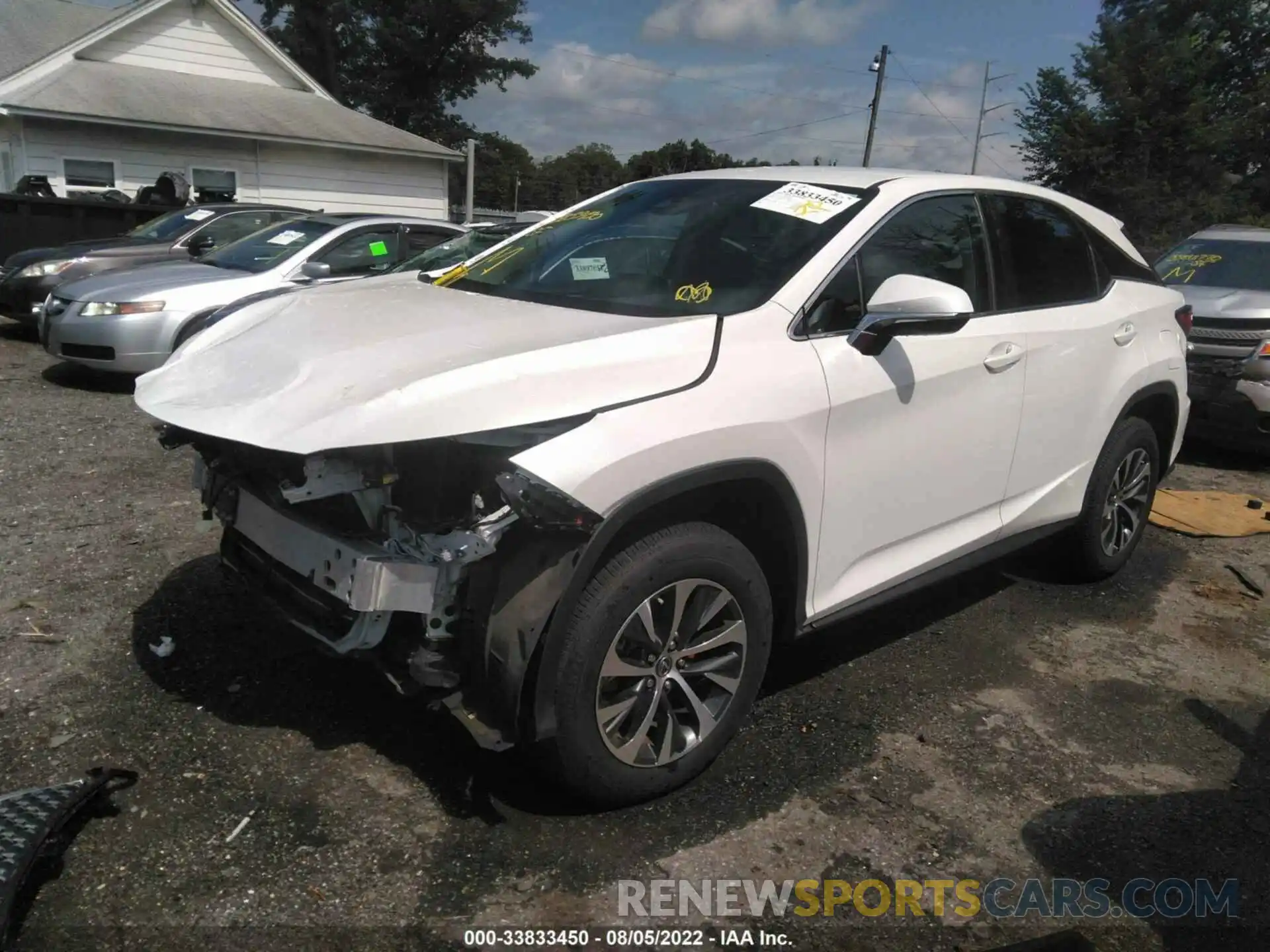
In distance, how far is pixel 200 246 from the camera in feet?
31.4

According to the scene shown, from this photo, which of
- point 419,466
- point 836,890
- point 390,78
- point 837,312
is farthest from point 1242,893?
point 390,78

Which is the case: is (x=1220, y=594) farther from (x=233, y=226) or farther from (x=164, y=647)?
(x=233, y=226)

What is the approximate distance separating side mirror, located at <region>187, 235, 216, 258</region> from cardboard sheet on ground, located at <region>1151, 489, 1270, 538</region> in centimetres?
819

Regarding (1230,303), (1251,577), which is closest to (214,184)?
(1230,303)

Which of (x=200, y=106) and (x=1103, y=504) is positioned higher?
(x=200, y=106)

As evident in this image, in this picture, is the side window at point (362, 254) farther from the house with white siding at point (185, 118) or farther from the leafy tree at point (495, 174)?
the leafy tree at point (495, 174)

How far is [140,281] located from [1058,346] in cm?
694

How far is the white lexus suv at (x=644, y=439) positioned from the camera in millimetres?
2432

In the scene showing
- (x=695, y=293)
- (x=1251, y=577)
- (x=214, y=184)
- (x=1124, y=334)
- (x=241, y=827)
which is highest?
(x=214, y=184)

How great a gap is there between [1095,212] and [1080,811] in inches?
110

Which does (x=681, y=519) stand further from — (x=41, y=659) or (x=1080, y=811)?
(x=41, y=659)

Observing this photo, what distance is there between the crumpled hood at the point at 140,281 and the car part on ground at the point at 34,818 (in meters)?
5.77

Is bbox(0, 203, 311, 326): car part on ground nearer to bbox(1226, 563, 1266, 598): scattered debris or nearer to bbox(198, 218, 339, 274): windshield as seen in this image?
bbox(198, 218, 339, 274): windshield

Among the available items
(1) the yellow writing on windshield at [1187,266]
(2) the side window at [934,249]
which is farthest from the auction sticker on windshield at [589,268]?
(1) the yellow writing on windshield at [1187,266]
